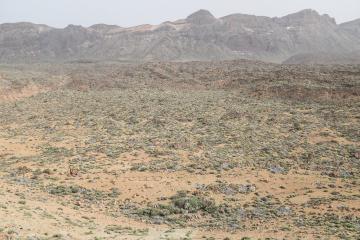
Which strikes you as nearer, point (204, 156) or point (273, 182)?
point (273, 182)

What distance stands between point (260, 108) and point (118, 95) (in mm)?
20363

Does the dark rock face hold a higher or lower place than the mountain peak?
lower

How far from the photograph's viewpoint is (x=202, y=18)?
194 meters

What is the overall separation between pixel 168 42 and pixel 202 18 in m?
30.3

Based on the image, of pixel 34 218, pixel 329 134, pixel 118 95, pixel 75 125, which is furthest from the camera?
pixel 118 95

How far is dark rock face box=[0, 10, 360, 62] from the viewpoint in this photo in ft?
546

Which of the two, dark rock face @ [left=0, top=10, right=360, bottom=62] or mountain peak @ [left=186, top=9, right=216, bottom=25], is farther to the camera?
mountain peak @ [left=186, top=9, right=216, bottom=25]

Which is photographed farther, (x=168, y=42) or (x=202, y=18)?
(x=202, y=18)

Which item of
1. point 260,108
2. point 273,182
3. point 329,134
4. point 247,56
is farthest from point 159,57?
point 273,182

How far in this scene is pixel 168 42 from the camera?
562ft

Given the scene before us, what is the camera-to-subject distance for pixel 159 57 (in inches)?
6161

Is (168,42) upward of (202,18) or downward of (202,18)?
downward

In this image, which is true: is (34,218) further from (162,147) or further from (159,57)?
(159,57)

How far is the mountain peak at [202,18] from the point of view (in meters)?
194
